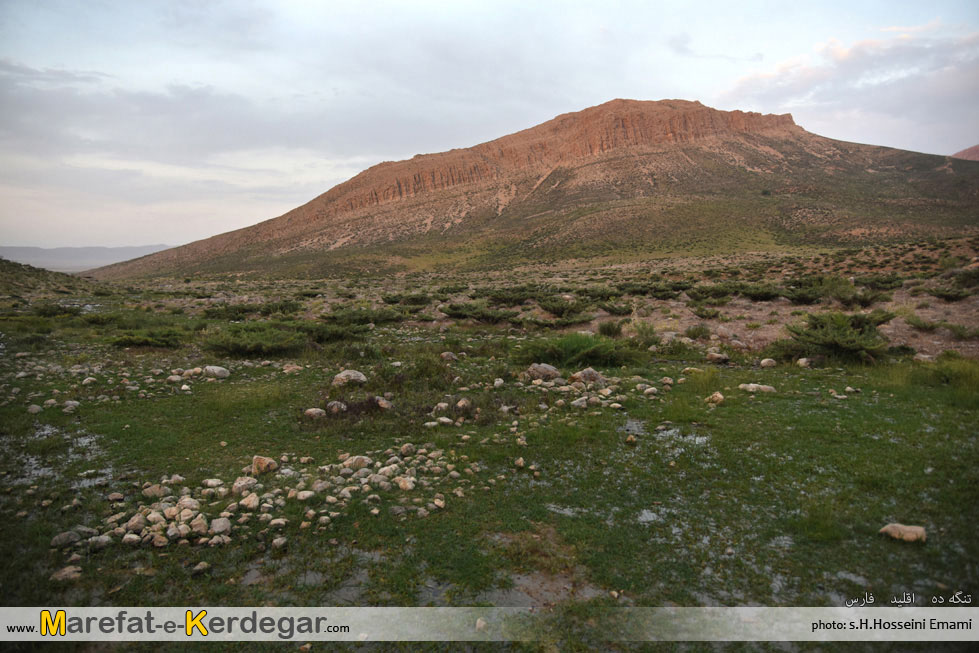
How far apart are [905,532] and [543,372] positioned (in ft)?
17.5

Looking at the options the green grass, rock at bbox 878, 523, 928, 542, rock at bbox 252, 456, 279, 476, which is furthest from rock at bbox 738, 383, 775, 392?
rock at bbox 252, 456, 279, 476

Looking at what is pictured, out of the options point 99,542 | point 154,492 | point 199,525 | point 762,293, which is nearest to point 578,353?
point 199,525

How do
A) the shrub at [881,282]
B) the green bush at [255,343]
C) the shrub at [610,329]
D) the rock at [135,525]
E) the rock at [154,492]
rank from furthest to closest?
the shrub at [881,282]
the shrub at [610,329]
the green bush at [255,343]
the rock at [154,492]
the rock at [135,525]

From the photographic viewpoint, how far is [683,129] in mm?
103938

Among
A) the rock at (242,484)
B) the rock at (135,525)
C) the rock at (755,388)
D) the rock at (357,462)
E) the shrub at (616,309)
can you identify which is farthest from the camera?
the shrub at (616,309)

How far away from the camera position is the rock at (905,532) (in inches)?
133

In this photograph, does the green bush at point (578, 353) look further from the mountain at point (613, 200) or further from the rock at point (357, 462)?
the mountain at point (613, 200)

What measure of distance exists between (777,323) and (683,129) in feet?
360

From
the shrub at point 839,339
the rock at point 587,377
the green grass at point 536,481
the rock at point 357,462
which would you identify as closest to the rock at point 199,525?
the green grass at point 536,481

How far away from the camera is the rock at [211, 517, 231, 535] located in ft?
11.9

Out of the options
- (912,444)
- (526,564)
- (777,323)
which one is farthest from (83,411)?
(777,323)

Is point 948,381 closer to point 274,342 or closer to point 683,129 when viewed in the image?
point 274,342

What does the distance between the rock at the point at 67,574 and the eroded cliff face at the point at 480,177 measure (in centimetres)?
9318

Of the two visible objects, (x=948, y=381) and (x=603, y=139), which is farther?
(x=603, y=139)
